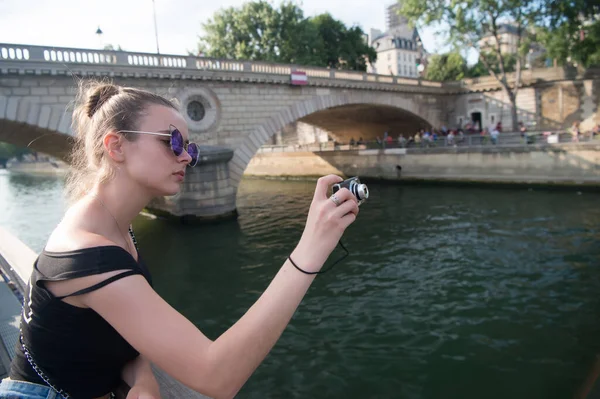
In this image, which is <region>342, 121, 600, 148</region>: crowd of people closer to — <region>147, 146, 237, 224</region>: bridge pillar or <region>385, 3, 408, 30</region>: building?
<region>147, 146, 237, 224</region>: bridge pillar

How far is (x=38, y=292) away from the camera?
1.23m

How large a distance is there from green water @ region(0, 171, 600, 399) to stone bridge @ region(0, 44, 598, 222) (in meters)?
2.70

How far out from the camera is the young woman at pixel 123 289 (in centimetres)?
110

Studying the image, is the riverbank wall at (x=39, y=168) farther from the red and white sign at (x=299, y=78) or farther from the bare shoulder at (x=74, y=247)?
the bare shoulder at (x=74, y=247)

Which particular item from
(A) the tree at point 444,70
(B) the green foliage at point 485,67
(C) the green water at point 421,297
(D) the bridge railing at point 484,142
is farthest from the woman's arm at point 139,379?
(B) the green foliage at point 485,67

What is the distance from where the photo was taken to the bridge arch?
18531mm

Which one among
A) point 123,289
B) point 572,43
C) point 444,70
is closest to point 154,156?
point 123,289

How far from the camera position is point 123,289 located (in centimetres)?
109

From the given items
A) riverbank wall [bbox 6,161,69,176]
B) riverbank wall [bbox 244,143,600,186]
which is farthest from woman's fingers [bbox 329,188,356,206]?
riverbank wall [bbox 6,161,69,176]

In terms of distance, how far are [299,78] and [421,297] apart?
1444 cm

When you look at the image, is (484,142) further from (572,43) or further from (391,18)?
(391,18)

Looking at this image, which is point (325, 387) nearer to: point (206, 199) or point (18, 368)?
point (18, 368)

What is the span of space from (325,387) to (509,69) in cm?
5820

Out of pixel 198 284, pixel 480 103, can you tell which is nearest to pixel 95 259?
pixel 198 284
